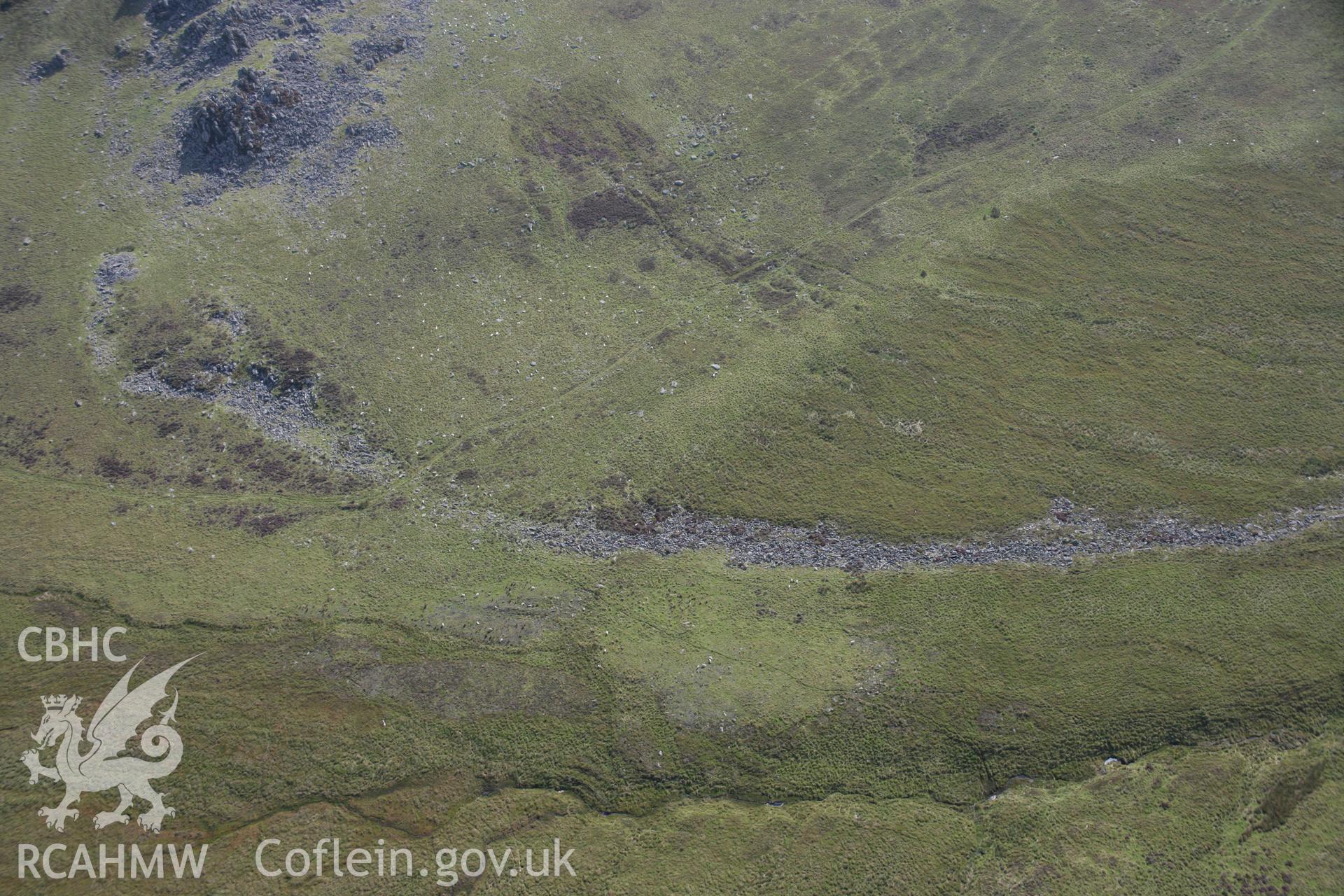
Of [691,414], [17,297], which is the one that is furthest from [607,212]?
[17,297]

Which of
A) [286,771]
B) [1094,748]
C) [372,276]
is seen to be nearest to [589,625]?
[286,771]

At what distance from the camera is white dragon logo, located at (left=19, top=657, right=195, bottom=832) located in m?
36.9

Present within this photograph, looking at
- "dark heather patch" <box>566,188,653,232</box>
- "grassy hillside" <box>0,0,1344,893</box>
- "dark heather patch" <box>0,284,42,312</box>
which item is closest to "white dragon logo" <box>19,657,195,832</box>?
"grassy hillside" <box>0,0,1344,893</box>

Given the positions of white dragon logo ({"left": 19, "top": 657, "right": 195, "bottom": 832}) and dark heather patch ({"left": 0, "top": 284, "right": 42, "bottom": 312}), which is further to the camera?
dark heather patch ({"left": 0, "top": 284, "right": 42, "bottom": 312})

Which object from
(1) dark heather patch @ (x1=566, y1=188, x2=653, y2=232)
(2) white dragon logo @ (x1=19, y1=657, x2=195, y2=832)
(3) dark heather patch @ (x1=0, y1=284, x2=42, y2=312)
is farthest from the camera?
(1) dark heather patch @ (x1=566, y1=188, x2=653, y2=232)

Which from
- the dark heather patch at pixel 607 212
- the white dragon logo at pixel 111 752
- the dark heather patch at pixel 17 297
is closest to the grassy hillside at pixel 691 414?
the dark heather patch at pixel 607 212

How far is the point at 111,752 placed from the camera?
127ft

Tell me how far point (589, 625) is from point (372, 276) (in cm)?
3990

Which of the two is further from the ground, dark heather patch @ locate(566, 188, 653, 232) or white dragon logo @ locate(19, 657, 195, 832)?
dark heather patch @ locate(566, 188, 653, 232)

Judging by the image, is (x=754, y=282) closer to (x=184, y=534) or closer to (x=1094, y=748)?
(x=1094, y=748)

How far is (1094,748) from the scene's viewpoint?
39219 millimetres

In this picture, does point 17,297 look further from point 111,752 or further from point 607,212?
point 607,212

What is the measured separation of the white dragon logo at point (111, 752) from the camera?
121 ft

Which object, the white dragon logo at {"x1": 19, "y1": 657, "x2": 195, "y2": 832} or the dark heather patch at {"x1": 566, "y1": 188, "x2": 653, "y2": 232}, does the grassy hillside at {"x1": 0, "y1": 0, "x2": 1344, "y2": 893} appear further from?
the white dragon logo at {"x1": 19, "y1": 657, "x2": 195, "y2": 832}
